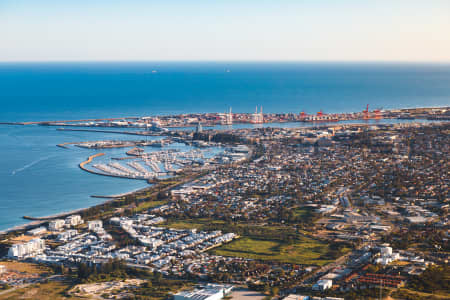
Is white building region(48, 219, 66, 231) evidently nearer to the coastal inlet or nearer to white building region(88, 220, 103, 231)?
white building region(88, 220, 103, 231)

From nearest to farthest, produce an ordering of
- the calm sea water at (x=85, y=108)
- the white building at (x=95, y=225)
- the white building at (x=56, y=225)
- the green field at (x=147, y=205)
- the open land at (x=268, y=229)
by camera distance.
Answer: the open land at (x=268, y=229) → the white building at (x=56, y=225) → the white building at (x=95, y=225) → the green field at (x=147, y=205) → the calm sea water at (x=85, y=108)

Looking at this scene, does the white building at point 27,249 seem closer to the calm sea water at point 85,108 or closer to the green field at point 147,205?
the calm sea water at point 85,108

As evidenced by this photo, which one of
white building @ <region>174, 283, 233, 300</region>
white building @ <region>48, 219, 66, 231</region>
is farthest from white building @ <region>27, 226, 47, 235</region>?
white building @ <region>174, 283, 233, 300</region>

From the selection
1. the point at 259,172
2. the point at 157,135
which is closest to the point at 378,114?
the point at 157,135

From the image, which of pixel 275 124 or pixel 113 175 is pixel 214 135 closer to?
pixel 275 124

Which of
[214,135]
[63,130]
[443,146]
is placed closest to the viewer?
[443,146]

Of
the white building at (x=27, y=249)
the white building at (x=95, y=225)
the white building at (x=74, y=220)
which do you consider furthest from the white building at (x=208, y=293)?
the white building at (x=74, y=220)

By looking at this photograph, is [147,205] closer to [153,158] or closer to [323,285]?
[153,158]
